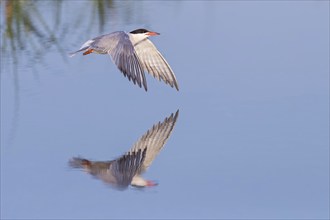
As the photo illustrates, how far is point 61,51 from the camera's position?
19.3 ft

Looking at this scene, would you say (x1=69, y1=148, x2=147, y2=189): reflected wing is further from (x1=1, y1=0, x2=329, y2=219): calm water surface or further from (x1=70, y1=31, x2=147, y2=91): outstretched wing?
(x1=70, y1=31, x2=147, y2=91): outstretched wing

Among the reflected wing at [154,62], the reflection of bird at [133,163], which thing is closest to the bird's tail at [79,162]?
the reflection of bird at [133,163]

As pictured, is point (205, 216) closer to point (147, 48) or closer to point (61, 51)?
point (147, 48)

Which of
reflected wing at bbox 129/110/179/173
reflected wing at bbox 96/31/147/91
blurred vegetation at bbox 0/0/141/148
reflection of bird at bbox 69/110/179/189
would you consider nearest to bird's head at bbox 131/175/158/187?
reflection of bird at bbox 69/110/179/189

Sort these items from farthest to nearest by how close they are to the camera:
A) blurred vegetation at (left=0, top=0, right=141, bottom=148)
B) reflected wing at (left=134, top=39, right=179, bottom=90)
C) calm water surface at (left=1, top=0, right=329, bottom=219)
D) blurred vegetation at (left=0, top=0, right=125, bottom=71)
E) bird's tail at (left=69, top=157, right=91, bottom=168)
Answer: blurred vegetation at (left=0, top=0, right=125, bottom=71) → blurred vegetation at (left=0, top=0, right=141, bottom=148) → reflected wing at (left=134, top=39, right=179, bottom=90) → bird's tail at (left=69, top=157, right=91, bottom=168) → calm water surface at (left=1, top=0, right=329, bottom=219)

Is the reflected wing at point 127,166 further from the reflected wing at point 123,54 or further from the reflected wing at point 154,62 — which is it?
the reflected wing at point 154,62

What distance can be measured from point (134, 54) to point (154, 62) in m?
0.31

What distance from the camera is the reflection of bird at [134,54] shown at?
4.93 meters

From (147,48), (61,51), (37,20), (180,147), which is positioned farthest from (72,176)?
(37,20)

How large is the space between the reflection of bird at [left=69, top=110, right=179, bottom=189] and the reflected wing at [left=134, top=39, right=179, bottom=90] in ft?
1.92

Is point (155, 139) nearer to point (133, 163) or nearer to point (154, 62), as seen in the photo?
point (133, 163)

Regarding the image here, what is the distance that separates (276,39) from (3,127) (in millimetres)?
1902

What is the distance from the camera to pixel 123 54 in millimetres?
5020

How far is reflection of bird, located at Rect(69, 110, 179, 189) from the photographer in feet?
13.6
